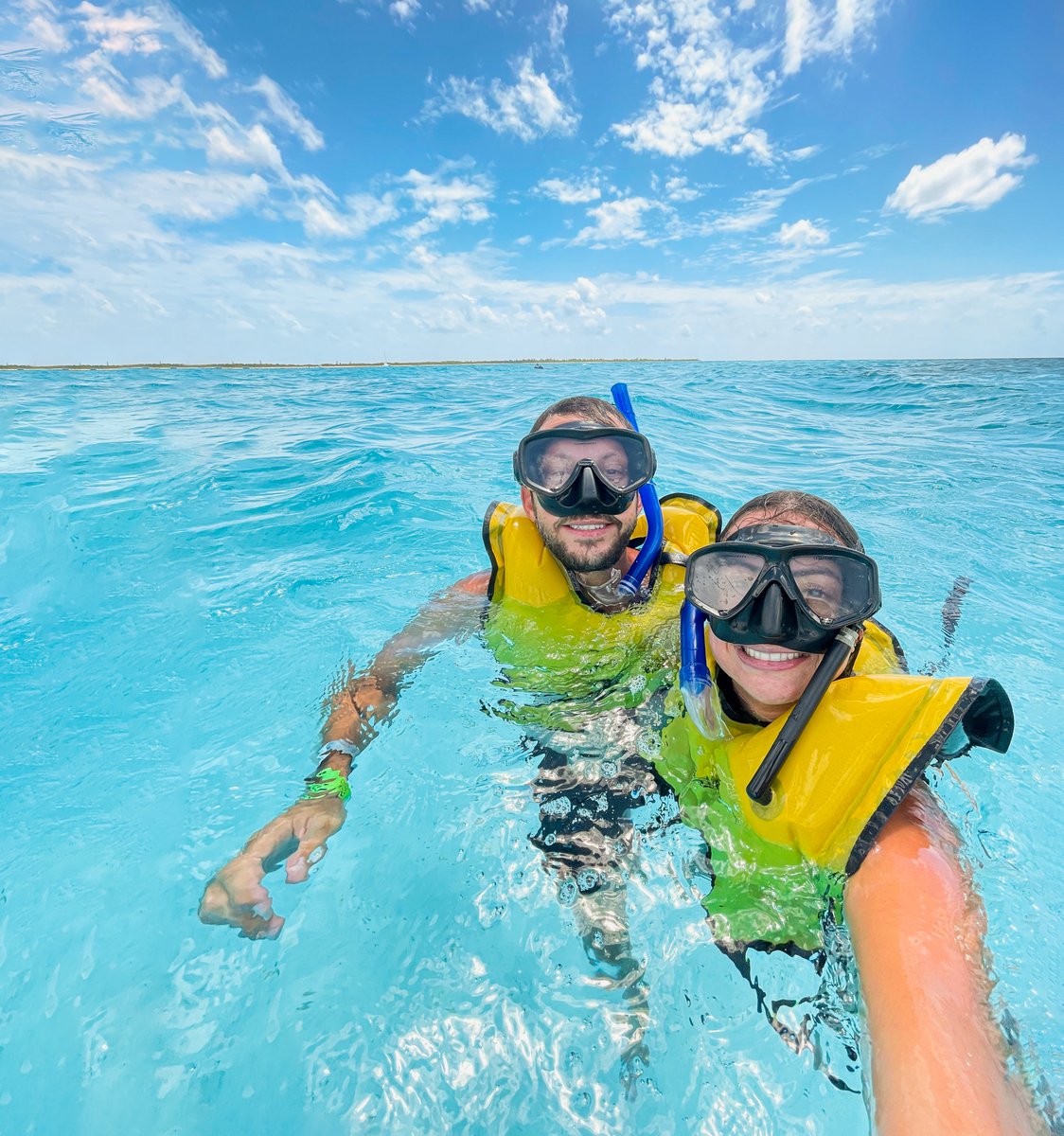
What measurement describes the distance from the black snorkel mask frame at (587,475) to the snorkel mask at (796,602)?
33.8 inches

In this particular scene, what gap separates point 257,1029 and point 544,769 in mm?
1199

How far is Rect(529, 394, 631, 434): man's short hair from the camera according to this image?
8.62 feet

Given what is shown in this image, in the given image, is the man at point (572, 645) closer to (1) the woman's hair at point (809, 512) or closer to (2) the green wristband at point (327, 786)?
(2) the green wristband at point (327, 786)

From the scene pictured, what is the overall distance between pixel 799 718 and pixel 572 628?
4.29 ft

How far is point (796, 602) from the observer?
155 centimetres

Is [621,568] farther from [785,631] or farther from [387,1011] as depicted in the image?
[387,1011]

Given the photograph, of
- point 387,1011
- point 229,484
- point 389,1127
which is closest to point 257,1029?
point 387,1011

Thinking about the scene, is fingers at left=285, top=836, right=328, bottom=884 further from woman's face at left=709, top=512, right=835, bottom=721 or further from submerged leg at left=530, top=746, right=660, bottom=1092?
woman's face at left=709, top=512, right=835, bottom=721

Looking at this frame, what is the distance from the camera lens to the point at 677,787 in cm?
203

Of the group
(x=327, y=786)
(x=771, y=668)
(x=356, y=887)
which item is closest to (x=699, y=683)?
(x=771, y=668)

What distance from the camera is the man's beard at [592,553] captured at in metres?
2.56

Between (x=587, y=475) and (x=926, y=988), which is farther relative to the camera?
(x=587, y=475)

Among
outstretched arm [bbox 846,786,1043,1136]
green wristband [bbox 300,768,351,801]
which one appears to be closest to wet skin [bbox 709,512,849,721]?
outstretched arm [bbox 846,786,1043,1136]

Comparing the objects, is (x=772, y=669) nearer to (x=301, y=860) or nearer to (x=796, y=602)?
(x=796, y=602)
